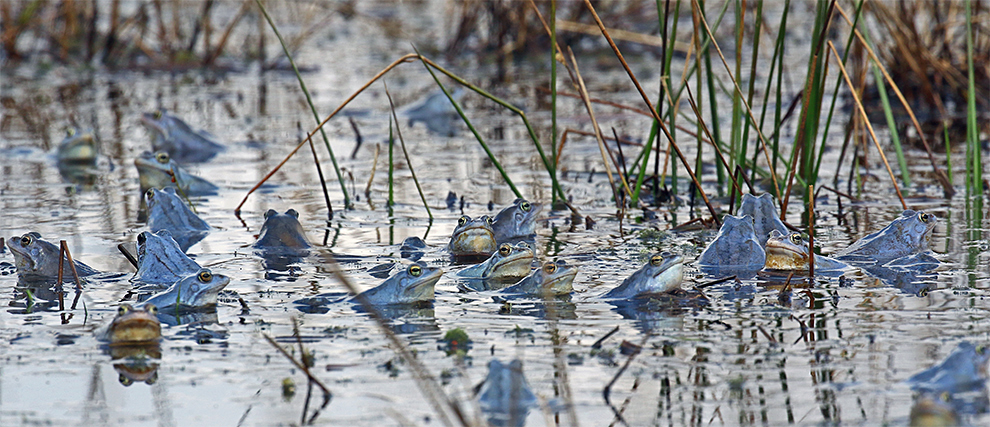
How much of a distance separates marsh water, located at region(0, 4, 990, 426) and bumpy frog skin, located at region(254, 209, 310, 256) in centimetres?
8

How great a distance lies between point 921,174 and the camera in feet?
18.4

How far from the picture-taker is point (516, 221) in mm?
4367

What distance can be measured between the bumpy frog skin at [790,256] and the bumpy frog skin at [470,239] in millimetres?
1013

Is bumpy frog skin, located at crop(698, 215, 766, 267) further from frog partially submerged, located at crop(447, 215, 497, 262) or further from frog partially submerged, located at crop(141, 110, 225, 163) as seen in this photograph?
frog partially submerged, located at crop(141, 110, 225, 163)

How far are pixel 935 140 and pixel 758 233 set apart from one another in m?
3.12

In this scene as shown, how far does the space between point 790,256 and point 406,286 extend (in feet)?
4.17

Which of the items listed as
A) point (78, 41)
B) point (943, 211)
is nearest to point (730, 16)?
point (78, 41)

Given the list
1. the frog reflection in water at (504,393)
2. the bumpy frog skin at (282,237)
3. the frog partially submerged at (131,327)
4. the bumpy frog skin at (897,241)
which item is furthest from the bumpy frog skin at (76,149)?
the frog reflection in water at (504,393)

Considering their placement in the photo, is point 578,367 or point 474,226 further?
point 474,226

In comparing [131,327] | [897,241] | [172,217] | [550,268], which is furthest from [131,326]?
[897,241]

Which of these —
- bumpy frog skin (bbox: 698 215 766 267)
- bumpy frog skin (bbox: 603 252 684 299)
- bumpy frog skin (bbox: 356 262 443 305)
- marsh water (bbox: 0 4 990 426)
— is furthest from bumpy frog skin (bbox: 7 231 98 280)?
bumpy frog skin (bbox: 698 215 766 267)

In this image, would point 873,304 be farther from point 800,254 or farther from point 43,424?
point 43,424

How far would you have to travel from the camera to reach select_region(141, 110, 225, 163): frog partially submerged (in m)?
6.61

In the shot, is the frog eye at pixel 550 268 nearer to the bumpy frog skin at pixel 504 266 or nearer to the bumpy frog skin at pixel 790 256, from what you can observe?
the bumpy frog skin at pixel 504 266
